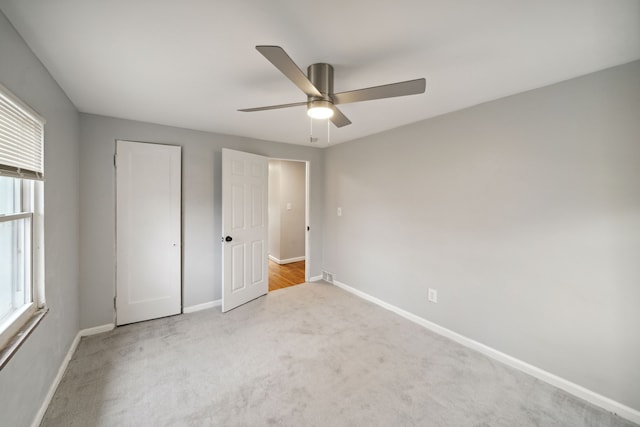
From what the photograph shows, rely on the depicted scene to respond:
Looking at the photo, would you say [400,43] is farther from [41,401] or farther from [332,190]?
[41,401]

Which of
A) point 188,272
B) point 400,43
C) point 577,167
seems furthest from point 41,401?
point 577,167

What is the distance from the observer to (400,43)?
143 cm

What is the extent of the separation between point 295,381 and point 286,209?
3916mm

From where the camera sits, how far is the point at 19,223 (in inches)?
61.3

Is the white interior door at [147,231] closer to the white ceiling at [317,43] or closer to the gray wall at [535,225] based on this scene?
the white ceiling at [317,43]

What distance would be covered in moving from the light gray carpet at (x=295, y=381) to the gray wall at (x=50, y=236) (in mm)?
283

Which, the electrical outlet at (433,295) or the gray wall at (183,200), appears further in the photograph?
the electrical outlet at (433,295)

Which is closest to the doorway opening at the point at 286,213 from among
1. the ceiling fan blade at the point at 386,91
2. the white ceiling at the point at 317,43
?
the white ceiling at the point at 317,43

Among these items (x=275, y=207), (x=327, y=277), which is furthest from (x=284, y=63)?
(x=275, y=207)

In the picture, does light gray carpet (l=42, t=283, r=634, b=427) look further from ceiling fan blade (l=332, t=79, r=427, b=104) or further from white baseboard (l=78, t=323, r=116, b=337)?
ceiling fan blade (l=332, t=79, r=427, b=104)

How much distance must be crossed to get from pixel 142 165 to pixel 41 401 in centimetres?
213

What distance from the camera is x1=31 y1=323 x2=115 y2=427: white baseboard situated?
5.17 feet

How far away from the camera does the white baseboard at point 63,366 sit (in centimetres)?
158

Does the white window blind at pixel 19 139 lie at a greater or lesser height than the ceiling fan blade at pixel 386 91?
lesser
